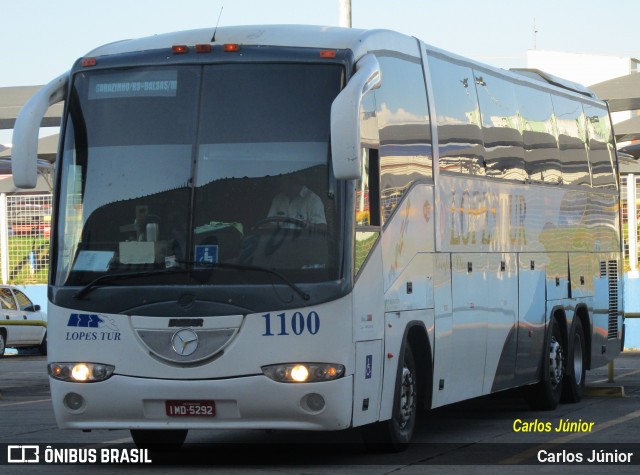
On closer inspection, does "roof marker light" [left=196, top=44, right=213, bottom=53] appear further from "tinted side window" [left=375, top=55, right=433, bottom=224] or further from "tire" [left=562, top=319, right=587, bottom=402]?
"tire" [left=562, top=319, right=587, bottom=402]

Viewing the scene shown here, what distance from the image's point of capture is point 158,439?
1233 centimetres

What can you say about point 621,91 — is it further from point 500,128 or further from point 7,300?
point 500,128

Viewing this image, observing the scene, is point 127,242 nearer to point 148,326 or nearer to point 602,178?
point 148,326

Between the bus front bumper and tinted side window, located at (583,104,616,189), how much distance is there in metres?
9.01

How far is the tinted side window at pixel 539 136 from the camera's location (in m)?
16.1

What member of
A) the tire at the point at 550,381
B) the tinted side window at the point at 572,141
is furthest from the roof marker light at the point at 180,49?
the tinted side window at the point at 572,141

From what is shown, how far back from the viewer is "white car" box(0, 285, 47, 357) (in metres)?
33.1

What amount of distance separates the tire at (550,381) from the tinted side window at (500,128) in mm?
2039

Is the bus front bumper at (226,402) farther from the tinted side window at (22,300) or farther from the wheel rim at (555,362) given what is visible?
the tinted side window at (22,300)

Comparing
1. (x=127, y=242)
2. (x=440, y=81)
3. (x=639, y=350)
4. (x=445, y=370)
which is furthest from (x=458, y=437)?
(x=639, y=350)

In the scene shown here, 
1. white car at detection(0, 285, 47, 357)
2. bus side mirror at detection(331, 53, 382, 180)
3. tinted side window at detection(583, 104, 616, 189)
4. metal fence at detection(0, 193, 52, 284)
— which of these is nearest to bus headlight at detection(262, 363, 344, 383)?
bus side mirror at detection(331, 53, 382, 180)

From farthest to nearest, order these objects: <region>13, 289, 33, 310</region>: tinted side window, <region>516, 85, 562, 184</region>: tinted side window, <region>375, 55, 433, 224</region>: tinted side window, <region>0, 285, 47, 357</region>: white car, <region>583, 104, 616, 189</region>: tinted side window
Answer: <region>13, 289, 33, 310</region>: tinted side window
<region>0, 285, 47, 357</region>: white car
<region>583, 104, 616, 189</region>: tinted side window
<region>516, 85, 562, 184</region>: tinted side window
<region>375, 55, 433, 224</region>: tinted side window

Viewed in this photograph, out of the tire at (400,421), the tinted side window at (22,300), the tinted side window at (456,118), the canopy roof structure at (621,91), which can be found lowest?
the tire at (400,421)

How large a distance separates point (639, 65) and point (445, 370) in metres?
70.0
